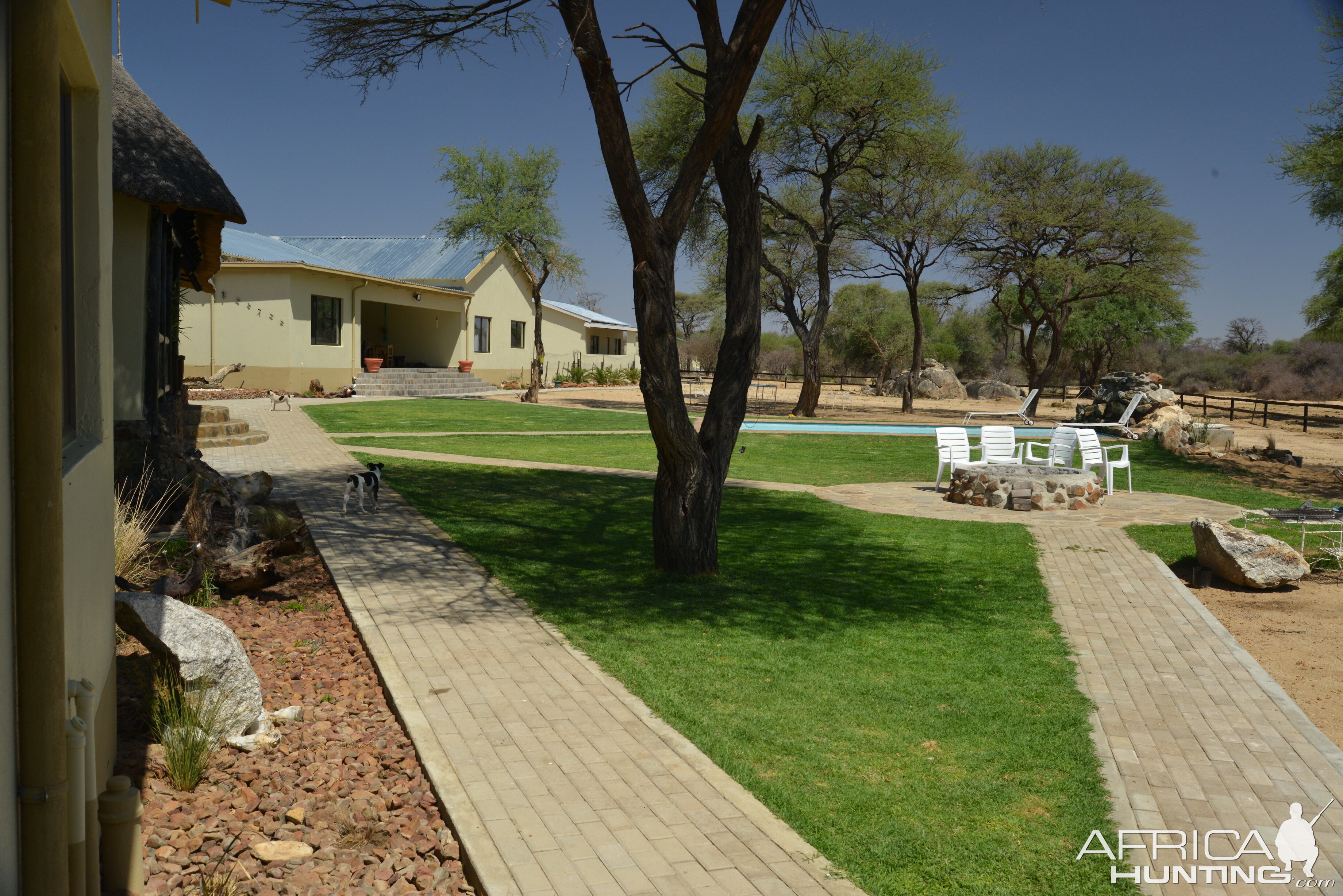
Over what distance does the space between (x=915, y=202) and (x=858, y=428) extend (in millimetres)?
9104

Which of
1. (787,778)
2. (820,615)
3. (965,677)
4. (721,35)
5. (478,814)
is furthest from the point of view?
(721,35)

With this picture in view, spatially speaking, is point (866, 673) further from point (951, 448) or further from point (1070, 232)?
point (1070, 232)

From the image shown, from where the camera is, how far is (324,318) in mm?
30953

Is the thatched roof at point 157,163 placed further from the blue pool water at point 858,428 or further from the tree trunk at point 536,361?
the tree trunk at point 536,361

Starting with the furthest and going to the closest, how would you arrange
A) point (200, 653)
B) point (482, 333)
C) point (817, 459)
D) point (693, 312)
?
1. point (693, 312)
2. point (482, 333)
3. point (817, 459)
4. point (200, 653)

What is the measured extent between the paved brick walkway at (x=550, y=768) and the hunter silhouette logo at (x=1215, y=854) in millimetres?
1093

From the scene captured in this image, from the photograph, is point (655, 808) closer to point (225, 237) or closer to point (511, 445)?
point (511, 445)

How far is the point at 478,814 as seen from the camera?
3.61 m

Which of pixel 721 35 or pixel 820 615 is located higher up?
pixel 721 35

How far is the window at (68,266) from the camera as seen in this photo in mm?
3422

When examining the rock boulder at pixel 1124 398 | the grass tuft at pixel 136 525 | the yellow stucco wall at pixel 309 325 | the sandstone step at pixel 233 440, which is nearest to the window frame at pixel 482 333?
the yellow stucco wall at pixel 309 325

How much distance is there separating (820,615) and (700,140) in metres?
3.52

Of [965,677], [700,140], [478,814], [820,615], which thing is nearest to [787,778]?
[478,814]

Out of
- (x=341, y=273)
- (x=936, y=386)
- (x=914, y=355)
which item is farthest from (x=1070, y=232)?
(x=341, y=273)
